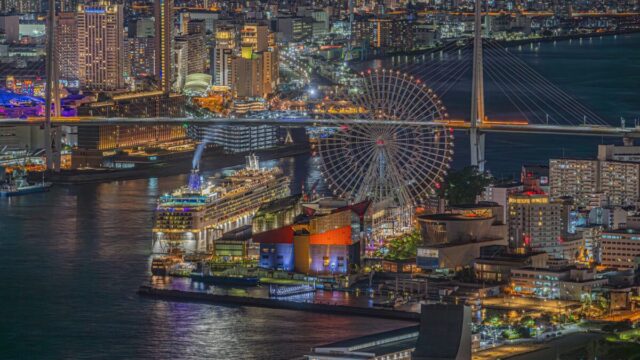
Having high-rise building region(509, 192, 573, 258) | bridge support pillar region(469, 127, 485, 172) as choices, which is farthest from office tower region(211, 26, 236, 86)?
high-rise building region(509, 192, 573, 258)

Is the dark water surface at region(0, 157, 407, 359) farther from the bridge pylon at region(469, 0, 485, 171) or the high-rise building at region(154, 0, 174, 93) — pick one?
the high-rise building at region(154, 0, 174, 93)

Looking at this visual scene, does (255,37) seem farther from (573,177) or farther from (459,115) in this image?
(573,177)

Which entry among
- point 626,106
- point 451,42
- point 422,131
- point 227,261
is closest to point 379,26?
point 451,42

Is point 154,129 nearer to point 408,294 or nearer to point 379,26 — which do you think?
point 408,294

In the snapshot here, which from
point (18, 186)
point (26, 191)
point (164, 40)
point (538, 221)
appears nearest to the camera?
point (538, 221)

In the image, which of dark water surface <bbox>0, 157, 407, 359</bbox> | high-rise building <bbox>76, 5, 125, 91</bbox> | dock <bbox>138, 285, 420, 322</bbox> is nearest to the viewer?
dark water surface <bbox>0, 157, 407, 359</bbox>

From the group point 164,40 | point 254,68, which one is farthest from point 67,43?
point 254,68

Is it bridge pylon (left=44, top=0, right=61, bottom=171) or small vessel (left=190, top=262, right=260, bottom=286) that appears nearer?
small vessel (left=190, top=262, right=260, bottom=286)
